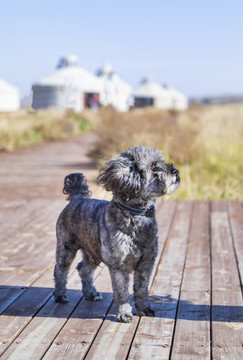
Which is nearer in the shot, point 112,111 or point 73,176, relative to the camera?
point 73,176

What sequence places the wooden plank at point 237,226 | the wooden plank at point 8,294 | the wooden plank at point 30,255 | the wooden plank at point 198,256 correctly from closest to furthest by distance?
the wooden plank at point 8,294, the wooden plank at point 198,256, the wooden plank at point 30,255, the wooden plank at point 237,226

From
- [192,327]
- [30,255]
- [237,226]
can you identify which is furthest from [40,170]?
[192,327]

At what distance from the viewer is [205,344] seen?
3.16 m

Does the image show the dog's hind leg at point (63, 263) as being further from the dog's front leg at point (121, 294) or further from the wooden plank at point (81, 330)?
the dog's front leg at point (121, 294)

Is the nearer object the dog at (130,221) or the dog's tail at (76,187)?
the dog at (130,221)

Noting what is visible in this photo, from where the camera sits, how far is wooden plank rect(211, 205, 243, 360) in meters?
3.13

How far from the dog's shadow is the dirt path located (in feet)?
13.0

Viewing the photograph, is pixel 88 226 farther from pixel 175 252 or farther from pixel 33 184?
pixel 33 184

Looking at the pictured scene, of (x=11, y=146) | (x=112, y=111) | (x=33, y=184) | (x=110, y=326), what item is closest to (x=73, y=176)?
(x=110, y=326)

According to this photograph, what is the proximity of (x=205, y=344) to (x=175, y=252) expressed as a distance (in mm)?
2112

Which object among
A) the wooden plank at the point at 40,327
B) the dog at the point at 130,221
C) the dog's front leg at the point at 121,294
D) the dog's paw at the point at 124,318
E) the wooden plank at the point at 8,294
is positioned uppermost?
the dog at the point at 130,221

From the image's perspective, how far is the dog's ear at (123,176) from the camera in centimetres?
336

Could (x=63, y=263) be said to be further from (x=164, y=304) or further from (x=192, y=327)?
(x=192, y=327)

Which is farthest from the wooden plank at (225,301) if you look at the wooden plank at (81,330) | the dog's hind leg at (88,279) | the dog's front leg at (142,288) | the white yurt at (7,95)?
the white yurt at (7,95)
